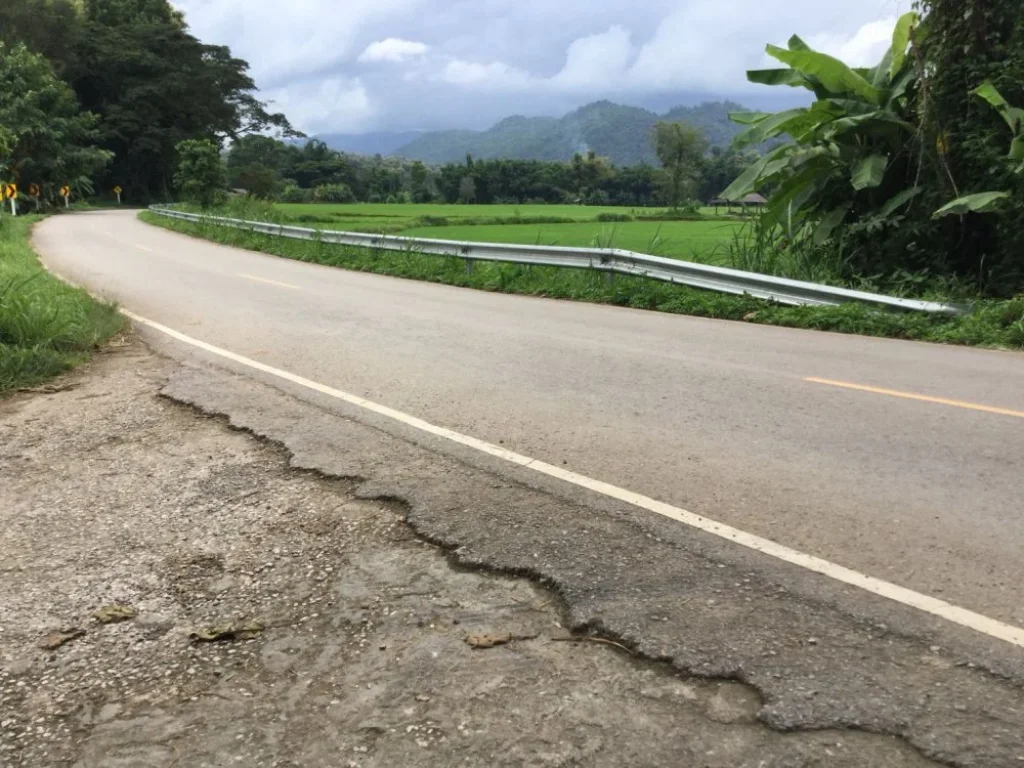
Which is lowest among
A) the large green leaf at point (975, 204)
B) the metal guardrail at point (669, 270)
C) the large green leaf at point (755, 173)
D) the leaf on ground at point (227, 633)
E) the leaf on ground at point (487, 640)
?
the leaf on ground at point (227, 633)

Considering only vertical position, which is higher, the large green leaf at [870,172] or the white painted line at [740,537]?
the large green leaf at [870,172]

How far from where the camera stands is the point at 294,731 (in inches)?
104

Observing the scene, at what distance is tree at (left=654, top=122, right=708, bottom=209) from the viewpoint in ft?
264

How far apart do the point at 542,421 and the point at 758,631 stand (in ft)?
9.41

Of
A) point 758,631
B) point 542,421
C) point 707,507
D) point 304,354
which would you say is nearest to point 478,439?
point 542,421

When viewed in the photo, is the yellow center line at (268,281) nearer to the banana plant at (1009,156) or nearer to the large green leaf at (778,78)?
the large green leaf at (778,78)

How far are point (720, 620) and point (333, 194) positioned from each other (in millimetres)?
91931

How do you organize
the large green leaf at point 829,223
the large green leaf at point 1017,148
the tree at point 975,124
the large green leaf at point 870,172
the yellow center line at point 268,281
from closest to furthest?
1. the large green leaf at point 1017,148
2. the tree at point 975,124
3. the large green leaf at point 870,172
4. the large green leaf at point 829,223
5. the yellow center line at point 268,281

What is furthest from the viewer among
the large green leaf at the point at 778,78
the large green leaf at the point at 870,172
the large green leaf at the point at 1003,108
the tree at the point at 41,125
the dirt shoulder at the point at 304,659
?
the tree at the point at 41,125

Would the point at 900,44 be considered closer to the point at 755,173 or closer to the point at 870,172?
the point at 870,172

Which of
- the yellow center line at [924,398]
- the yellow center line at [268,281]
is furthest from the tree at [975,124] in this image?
the yellow center line at [268,281]

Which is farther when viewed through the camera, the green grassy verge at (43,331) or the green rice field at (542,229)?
the green rice field at (542,229)

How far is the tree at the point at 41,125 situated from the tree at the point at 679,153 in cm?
5002

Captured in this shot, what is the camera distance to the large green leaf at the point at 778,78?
1250 cm
